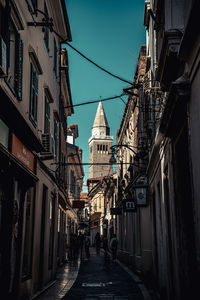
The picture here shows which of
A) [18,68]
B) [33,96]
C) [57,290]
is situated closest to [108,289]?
[57,290]

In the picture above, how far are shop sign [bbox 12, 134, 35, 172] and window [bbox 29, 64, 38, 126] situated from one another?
1141 mm

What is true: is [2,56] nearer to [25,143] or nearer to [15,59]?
[15,59]

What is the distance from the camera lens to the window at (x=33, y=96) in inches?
444

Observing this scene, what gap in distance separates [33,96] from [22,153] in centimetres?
241

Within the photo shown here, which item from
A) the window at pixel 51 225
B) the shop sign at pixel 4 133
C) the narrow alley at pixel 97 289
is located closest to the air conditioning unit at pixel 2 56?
the shop sign at pixel 4 133

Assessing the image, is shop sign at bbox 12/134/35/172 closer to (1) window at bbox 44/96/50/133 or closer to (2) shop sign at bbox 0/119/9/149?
(2) shop sign at bbox 0/119/9/149

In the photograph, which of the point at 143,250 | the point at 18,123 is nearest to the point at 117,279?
the point at 143,250

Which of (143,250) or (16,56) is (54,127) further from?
(16,56)

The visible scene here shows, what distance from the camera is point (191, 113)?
20.8 ft

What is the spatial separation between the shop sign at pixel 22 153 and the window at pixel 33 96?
1.14 m

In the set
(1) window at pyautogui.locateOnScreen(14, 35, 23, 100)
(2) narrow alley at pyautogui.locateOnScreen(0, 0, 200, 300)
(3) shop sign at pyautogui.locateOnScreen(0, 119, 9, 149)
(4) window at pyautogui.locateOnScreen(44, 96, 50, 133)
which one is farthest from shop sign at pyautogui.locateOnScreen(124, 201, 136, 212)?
(3) shop sign at pyautogui.locateOnScreen(0, 119, 9, 149)

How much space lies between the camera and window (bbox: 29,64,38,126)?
11.3 meters

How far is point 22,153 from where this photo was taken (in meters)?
9.84

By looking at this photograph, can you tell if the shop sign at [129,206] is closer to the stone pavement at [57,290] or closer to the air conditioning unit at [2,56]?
the stone pavement at [57,290]
